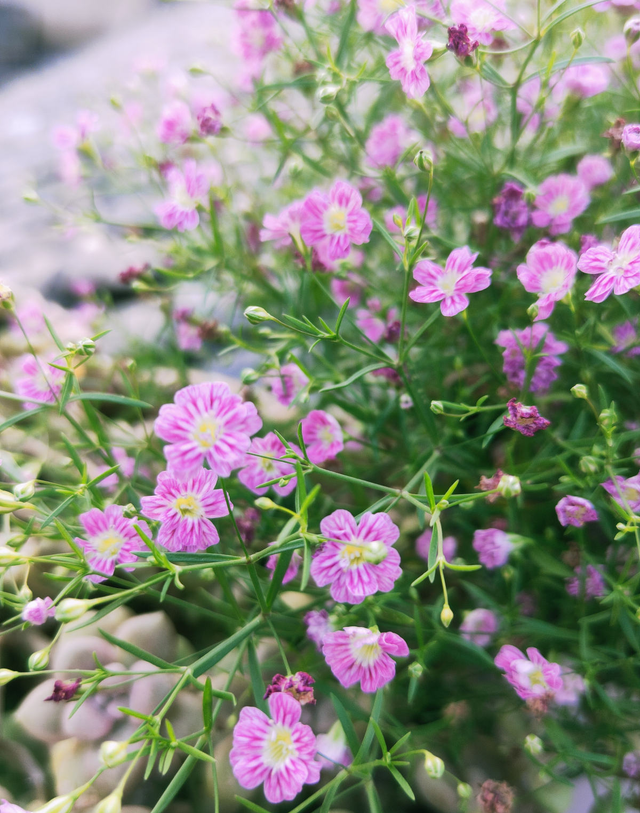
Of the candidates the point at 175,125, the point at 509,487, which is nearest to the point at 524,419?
the point at 509,487

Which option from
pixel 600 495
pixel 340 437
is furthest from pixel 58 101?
pixel 600 495

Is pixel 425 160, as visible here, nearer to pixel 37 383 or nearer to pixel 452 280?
pixel 452 280

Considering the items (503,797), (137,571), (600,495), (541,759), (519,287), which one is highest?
(519,287)

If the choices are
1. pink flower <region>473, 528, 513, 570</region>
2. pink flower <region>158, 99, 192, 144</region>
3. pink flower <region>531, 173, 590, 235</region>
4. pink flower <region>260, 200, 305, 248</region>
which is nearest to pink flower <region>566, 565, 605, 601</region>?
pink flower <region>473, 528, 513, 570</region>

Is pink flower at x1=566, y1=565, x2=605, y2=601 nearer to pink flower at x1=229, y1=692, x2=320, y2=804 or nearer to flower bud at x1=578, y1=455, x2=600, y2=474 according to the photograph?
flower bud at x1=578, y1=455, x2=600, y2=474

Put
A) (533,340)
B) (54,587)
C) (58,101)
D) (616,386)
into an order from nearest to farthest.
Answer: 1. (533,340)
2. (616,386)
3. (54,587)
4. (58,101)

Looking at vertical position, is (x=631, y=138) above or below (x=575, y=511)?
above

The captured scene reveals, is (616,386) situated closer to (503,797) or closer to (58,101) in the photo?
(503,797)
